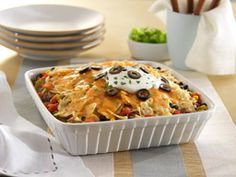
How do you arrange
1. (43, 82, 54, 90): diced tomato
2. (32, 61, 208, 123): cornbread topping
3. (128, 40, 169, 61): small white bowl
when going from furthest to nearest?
1. (128, 40, 169, 61): small white bowl
2. (43, 82, 54, 90): diced tomato
3. (32, 61, 208, 123): cornbread topping

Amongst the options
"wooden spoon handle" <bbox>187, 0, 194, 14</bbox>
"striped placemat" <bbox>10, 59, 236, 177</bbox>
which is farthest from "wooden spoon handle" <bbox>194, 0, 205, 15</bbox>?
"striped placemat" <bbox>10, 59, 236, 177</bbox>

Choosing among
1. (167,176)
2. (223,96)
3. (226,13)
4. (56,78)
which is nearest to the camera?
(167,176)

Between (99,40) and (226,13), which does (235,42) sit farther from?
(99,40)

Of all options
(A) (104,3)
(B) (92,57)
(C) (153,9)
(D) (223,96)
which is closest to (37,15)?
(B) (92,57)

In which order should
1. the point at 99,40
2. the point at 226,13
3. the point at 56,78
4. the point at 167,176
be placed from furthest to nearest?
the point at 99,40 < the point at 226,13 < the point at 56,78 < the point at 167,176

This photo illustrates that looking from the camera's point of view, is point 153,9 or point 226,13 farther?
point 153,9

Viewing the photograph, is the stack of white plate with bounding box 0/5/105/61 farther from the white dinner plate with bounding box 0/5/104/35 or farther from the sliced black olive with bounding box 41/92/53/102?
the sliced black olive with bounding box 41/92/53/102

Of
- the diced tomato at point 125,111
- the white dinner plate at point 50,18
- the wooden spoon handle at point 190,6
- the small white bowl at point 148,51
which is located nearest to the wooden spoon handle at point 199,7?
the wooden spoon handle at point 190,6
